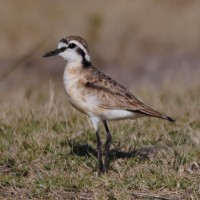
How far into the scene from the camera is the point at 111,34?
2150cm

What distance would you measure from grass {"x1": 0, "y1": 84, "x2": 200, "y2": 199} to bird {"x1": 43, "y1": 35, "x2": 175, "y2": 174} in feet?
1.19

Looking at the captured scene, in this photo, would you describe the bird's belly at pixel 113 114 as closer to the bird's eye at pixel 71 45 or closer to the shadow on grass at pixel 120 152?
the shadow on grass at pixel 120 152

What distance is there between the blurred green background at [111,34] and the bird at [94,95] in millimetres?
10452

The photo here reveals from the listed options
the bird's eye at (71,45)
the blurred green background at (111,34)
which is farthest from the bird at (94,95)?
the blurred green background at (111,34)

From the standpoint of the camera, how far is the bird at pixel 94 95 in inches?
314

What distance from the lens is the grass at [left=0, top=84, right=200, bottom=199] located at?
7.45 metres

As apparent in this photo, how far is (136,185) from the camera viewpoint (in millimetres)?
7504

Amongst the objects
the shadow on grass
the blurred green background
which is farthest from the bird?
the blurred green background

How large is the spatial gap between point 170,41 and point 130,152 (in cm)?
1252

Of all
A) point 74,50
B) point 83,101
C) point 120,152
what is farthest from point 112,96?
point 120,152

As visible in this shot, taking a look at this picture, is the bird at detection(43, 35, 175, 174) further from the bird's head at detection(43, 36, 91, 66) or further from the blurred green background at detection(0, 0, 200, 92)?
the blurred green background at detection(0, 0, 200, 92)

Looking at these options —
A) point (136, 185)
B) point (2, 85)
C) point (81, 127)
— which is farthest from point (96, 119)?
point (2, 85)

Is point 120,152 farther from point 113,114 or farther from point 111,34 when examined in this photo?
point 111,34

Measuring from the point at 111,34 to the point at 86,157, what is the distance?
13.3 metres
